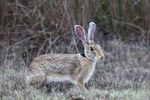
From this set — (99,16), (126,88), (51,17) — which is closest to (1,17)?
(51,17)

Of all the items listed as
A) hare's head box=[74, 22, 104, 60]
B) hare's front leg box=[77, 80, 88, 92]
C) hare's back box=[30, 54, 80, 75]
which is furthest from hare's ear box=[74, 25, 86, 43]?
hare's front leg box=[77, 80, 88, 92]

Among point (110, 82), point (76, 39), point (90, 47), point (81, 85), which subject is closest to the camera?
point (81, 85)

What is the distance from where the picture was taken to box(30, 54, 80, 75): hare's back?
652 centimetres

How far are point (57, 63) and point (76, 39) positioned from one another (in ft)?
5.83

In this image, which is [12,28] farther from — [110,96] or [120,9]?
[110,96]

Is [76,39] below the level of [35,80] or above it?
above

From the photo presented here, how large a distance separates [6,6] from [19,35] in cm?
47

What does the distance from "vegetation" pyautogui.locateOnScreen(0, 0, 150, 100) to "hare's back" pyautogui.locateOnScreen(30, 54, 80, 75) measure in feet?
0.64

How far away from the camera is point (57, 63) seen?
21.6 feet

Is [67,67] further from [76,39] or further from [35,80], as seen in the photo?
[76,39]

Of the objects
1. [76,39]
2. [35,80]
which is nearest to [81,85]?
[35,80]

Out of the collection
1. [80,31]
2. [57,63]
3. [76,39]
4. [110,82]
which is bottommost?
[110,82]

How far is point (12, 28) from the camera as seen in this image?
8492 millimetres

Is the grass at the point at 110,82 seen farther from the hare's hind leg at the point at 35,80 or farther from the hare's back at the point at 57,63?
the hare's back at the point at 57,63
